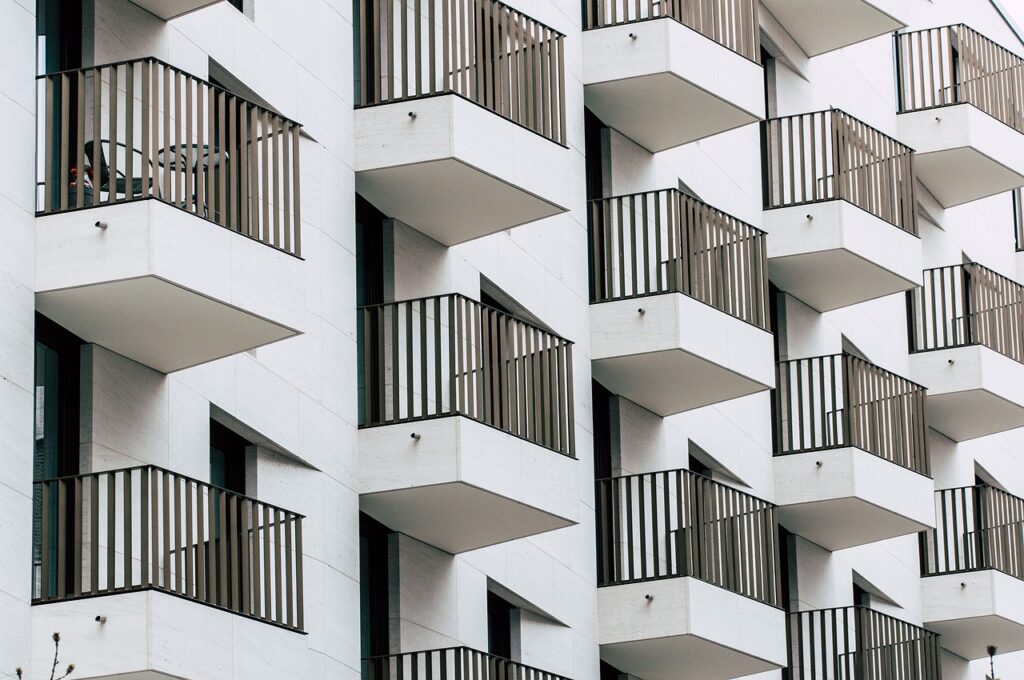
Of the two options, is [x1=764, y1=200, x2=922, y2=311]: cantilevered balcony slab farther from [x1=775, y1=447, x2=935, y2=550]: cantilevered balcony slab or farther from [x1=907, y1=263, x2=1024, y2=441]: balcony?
[x1=907, y1=263, x2=1024, y2=441]: balcony

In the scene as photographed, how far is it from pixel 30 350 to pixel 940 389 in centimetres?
2034

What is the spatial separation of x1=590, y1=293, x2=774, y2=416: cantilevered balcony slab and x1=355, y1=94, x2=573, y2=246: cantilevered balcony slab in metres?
3.12

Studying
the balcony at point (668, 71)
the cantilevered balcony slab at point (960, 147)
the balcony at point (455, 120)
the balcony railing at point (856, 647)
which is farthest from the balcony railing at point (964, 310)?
the balcony at point (455, 120)

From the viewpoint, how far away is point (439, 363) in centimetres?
2300

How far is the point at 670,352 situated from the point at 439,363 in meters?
5.02

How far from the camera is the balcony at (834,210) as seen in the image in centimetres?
3234

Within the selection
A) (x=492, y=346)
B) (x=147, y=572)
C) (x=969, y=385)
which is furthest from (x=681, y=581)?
(x=969, y=385)

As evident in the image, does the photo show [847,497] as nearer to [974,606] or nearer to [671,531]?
[671,531]

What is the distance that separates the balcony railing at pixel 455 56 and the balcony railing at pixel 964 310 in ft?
42.8

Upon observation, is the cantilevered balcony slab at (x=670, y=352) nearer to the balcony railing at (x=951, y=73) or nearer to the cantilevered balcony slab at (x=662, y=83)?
the cantilevered balcony slab at (x=662, y=83)

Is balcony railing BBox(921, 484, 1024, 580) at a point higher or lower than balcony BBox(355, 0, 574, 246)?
lower

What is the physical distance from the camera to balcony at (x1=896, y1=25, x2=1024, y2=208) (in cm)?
3769

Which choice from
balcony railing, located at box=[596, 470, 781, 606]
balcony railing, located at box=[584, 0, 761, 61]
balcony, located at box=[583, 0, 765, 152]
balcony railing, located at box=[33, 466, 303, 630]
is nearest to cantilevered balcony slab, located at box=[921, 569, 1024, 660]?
balcony railing, located at box=[596, 470, 781, 606]

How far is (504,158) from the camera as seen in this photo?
23984mm
